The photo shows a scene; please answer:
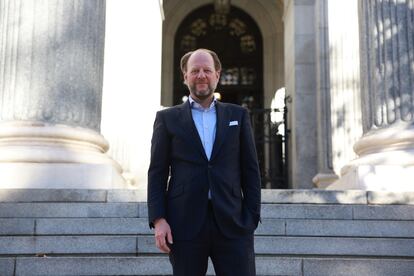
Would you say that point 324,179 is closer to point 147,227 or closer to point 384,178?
point 384,178

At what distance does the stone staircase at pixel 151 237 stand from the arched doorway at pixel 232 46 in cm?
1514

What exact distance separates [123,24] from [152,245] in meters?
7.45

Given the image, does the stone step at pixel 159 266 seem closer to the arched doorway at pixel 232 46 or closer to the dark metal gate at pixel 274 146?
the dark metal gate at pixel 274 146

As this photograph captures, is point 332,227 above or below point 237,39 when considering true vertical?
below

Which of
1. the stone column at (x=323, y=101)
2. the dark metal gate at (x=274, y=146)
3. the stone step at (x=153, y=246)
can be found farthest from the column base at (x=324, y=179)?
the stone step at (x=153, y=246)

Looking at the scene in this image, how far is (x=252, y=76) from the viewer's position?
22.3 metres

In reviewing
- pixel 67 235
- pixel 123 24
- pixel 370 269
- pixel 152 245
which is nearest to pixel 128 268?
pixel 152 245

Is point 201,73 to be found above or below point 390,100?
below

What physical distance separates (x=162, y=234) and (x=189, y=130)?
60cm

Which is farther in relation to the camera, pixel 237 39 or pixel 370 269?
pixel 237 39

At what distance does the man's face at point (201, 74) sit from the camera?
3.10 metres

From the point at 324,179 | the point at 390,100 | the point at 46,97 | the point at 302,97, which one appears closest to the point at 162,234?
the point at 46,97

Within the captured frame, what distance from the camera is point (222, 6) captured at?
21312 mm

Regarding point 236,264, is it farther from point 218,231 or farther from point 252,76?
point 252,76
